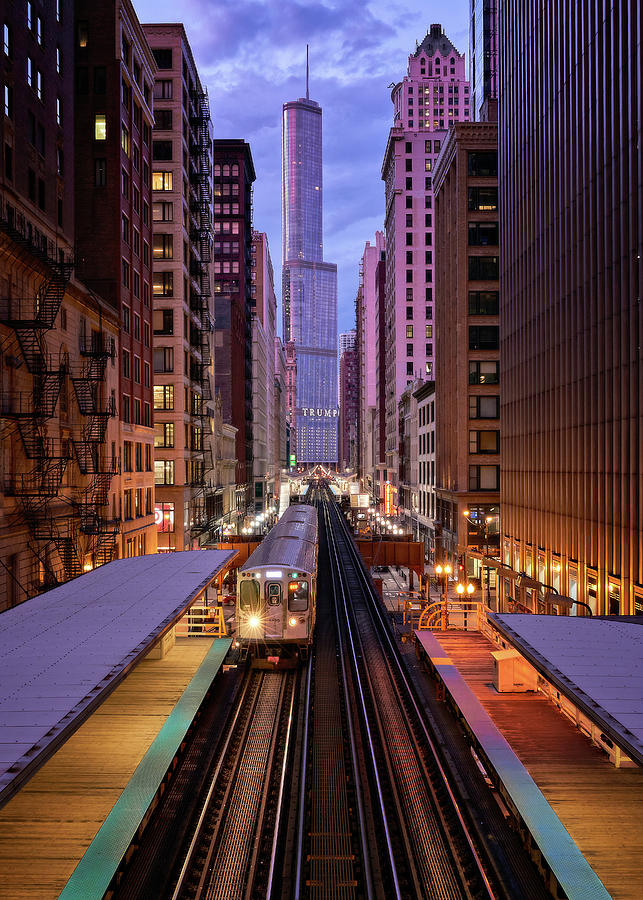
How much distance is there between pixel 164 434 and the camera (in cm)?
5303

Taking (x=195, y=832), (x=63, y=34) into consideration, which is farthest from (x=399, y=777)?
(x=63, y=34)

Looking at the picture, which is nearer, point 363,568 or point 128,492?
point 128,492

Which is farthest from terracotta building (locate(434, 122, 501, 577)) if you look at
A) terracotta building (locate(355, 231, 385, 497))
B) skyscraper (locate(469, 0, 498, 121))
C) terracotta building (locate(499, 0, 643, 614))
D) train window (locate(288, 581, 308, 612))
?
terracotta building (locate(355, 231, 385, 497))

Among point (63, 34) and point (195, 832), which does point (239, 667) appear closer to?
point (195, 832)

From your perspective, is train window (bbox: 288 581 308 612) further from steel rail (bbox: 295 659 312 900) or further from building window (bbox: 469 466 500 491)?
building window (bbox: 469 466 500 491)

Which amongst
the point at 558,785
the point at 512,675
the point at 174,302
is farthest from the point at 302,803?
the point at 174,302

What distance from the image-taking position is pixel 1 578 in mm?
25734

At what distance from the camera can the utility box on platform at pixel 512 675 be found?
68.4 ft

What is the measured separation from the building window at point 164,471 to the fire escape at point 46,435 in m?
16.8

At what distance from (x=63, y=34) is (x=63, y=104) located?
13.3 ft

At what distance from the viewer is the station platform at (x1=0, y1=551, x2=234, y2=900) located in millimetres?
10914

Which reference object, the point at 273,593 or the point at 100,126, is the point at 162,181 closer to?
the point at 100,126

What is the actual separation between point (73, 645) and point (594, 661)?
11.5 meters

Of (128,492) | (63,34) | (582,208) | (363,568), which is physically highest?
(63,34)
